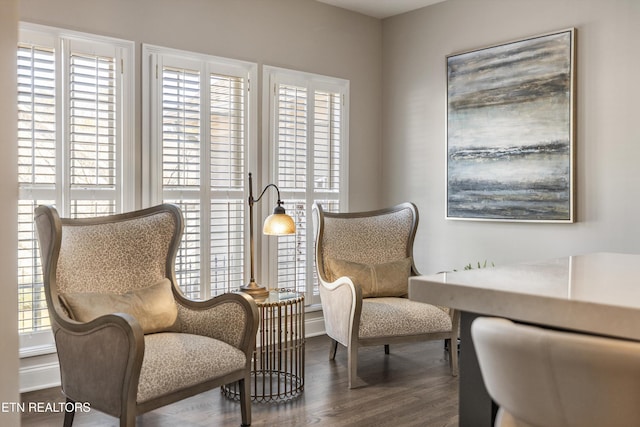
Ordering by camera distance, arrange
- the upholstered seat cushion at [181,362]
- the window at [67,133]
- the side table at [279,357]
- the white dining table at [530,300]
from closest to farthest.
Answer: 1. the white dining table at [530,300]
2. the upholstered seat cushion at [181,362]
3. the side table at [279,357]
4. the window at [67,133]

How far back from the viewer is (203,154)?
412 centimetres

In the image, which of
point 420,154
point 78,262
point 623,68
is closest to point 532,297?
point 78,262

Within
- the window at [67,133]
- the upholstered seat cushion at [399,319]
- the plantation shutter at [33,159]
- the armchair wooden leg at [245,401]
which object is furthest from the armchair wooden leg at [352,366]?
the plantation shutter at [33,159]

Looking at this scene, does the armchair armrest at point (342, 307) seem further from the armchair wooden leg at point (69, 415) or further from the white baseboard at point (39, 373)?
the white baseboard at point (39, 373)

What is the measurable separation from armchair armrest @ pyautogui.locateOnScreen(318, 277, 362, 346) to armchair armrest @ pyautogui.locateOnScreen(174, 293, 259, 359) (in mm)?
827

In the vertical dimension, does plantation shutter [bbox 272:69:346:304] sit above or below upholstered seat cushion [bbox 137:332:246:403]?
above

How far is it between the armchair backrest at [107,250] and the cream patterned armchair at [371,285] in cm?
115

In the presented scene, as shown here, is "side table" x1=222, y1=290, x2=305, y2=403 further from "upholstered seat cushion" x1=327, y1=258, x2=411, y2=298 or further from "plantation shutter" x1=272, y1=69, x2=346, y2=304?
"plantation shutter" x1=272, y1=69, x2=346, y2=304

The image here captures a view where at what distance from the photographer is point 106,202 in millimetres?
3709

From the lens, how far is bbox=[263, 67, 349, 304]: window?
15.0ft

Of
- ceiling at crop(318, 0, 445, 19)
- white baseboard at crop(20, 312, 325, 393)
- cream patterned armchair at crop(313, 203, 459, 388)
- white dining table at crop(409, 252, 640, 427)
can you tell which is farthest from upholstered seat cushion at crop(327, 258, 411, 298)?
white dining table at crop(409, 252, 640, 427)

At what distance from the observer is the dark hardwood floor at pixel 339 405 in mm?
2920

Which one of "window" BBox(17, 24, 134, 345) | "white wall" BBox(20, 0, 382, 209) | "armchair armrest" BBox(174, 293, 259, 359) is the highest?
"white wall" BBox(20, 0, 382, 209)

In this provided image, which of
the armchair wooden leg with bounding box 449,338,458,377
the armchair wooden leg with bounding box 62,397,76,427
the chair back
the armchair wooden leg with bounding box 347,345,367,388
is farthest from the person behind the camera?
the armchair wooden leg with bounding box 449,338,458,377
